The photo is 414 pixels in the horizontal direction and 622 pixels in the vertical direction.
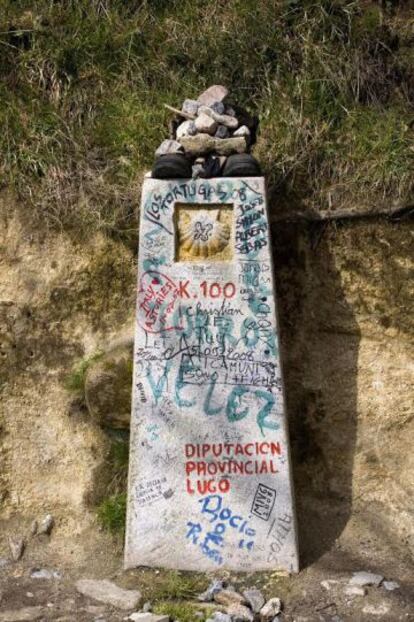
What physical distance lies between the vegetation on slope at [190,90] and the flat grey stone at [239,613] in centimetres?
272

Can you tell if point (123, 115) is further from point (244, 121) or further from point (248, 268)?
point (248, 268)

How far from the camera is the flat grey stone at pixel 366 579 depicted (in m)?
4.53

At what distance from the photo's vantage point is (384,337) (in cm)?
541

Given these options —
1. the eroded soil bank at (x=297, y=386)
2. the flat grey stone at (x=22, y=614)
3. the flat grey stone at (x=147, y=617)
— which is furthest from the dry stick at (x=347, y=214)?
the flat grey stone at (x=22, y=614)

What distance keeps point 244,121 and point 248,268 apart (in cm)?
116

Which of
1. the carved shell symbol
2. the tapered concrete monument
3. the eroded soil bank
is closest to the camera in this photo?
Result: the tapered concrete monument

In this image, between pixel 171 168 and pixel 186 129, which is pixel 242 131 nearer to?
pixel 186 129

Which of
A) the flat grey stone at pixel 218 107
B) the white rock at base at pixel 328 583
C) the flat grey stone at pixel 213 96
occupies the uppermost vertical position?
the flat grey stone at pixel 213 96

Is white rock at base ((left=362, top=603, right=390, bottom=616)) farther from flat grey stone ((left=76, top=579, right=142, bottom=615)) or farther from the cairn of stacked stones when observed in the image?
the cairn of stacked stones

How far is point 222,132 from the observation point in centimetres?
527

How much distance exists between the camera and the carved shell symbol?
502cm

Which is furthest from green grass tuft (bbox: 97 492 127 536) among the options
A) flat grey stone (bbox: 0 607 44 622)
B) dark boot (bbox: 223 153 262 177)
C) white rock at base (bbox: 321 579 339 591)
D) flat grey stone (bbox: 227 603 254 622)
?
dark boot (bbox: 223 153 262 177)

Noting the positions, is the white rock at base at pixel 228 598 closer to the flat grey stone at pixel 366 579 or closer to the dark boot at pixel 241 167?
the flat grey stone at pixel 366 579

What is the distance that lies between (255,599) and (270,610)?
0.43 ft
